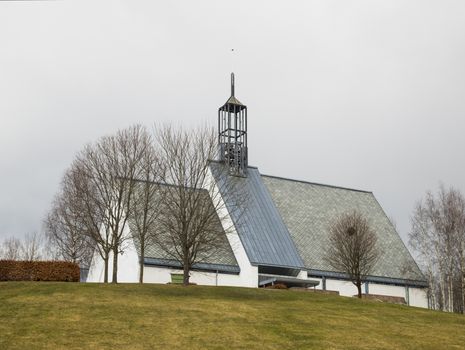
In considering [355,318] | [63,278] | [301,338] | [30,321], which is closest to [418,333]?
[355,318]

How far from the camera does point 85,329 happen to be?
31141 millimetres

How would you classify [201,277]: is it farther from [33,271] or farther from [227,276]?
[33,271]

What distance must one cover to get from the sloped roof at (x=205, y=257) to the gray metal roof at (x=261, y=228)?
1.63 m

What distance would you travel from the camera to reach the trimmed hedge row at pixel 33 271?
4597cm

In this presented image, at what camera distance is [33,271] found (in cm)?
4634

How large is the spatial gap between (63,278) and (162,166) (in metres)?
9.99

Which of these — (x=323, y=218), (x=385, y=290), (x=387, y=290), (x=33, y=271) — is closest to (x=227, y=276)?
(x=323, y=218)

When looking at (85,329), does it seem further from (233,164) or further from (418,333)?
(233,164)

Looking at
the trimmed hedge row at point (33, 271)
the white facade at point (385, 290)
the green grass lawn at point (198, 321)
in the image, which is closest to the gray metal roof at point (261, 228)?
the white facade at point (385, 290)

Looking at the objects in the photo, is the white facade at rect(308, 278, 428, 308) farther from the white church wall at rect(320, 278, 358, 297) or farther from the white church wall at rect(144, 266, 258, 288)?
the white church wall at rect(144, 266, 258, 288)

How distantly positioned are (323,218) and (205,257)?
1913 centimetres

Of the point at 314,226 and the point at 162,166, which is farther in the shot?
the point at 314,226

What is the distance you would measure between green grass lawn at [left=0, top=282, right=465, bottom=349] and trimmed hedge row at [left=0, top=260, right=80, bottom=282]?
335cm

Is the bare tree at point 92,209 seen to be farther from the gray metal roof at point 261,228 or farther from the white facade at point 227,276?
the gray metal roof at point 261,228
